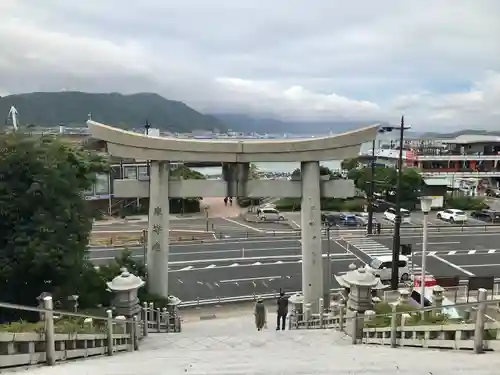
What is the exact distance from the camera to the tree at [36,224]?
13000 millimetres

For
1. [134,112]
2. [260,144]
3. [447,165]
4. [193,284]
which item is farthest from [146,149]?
[134,112]

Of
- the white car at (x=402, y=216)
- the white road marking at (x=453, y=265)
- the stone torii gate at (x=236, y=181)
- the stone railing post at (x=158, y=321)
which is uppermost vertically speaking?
the stone torii gate at (x=236, y=181)

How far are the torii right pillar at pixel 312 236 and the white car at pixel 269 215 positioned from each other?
25.5m

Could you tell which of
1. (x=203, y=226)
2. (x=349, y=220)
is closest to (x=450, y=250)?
(x=349, y=220)

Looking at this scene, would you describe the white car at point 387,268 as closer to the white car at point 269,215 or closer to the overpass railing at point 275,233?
the overpass railing at point 275,233

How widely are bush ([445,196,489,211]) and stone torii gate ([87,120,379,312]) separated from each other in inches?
1432

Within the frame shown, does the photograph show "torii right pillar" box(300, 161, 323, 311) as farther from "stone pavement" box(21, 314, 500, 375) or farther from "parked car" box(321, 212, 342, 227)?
"parked car" box(321, 212, 342, 227)

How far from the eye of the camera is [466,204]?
1913 inches

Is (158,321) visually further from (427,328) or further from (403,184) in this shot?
(403,184)

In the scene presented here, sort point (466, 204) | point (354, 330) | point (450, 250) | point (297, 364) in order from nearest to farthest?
point (297, 364) < point (354, 330) < point (450, 250) < point (466, 204)

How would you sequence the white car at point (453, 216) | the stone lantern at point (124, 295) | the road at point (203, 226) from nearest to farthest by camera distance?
the stone lantern at point (124, 295)
the road at point (203, 226)
the white car at point (453, 216)

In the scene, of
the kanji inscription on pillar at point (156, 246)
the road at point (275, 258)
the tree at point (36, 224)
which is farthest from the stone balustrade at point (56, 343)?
the road at point (275, 258)

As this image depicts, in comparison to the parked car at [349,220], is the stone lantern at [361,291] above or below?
above

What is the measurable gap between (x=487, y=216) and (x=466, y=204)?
600 centimetres
